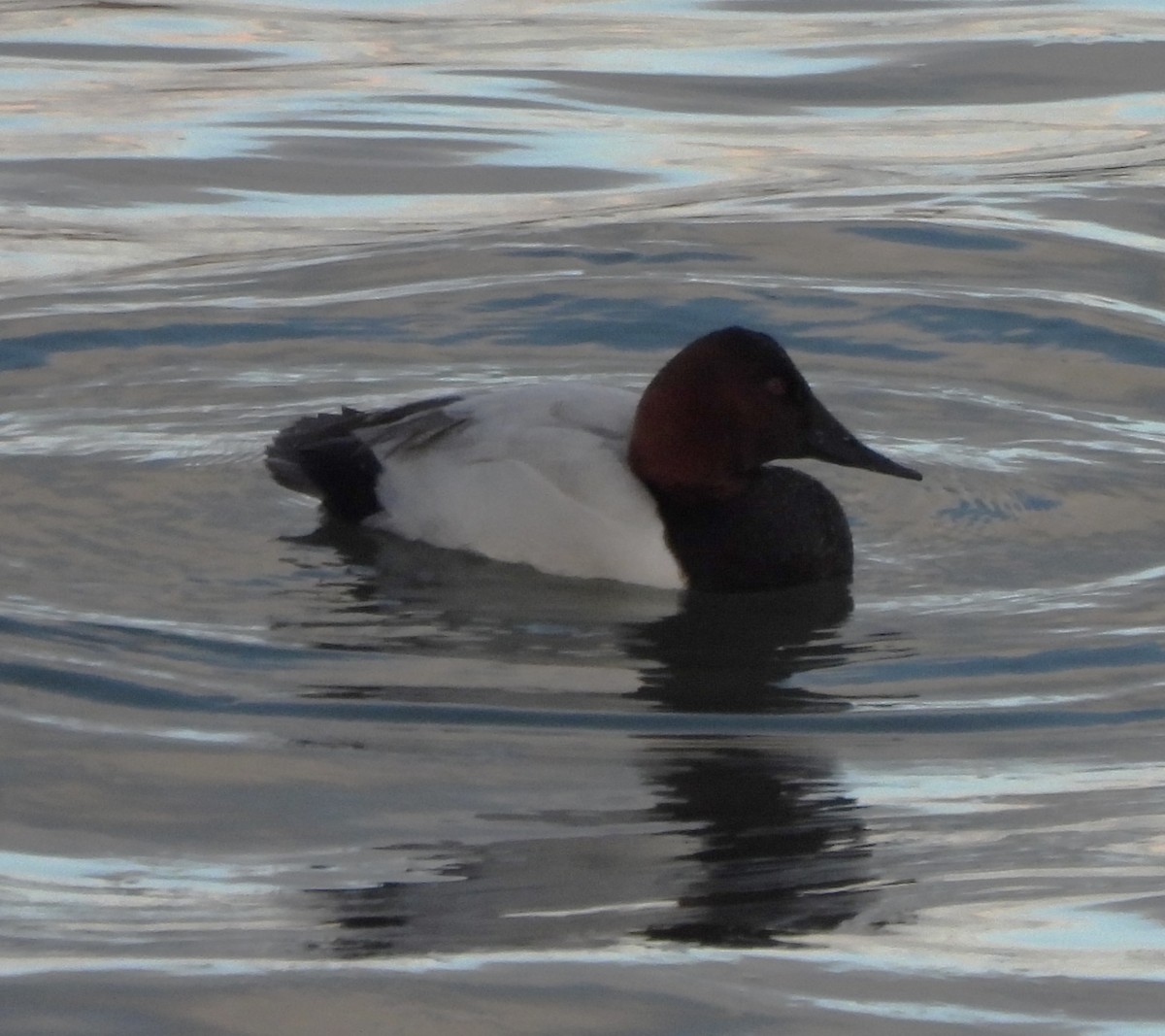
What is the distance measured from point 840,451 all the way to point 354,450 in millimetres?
1338

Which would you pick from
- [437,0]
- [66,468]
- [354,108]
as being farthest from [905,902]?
[437,0]

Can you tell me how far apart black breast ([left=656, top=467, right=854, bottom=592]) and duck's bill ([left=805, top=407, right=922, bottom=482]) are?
0.49ft

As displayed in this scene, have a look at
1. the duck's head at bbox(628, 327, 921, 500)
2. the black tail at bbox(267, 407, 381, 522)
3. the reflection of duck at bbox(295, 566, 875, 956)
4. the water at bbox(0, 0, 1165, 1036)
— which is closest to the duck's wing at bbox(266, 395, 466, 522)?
the black tail at bbox(267, 407, 381, 522)

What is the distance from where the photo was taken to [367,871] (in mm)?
4094

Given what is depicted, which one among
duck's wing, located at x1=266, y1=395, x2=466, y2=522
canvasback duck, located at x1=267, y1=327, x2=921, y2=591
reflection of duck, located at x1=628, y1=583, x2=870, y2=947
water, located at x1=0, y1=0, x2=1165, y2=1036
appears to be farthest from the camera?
duck's wing, located at x1=266, y1=395, x2=466, y2=522

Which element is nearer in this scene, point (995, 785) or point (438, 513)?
point (995, 785)

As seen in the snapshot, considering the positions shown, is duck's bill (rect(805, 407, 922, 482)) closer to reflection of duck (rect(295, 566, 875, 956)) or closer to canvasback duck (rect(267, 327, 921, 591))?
canvasback duck (rect(267, 327, 921, 591))

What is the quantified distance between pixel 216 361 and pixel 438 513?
2.13 meters

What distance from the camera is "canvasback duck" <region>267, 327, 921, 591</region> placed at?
243 inches

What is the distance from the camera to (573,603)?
6.01m

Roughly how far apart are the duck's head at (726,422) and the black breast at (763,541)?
0.33 feet

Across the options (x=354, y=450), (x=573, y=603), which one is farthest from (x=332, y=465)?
(x=573, y=603)

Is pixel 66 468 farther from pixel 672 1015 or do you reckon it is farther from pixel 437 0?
pixel 437 0

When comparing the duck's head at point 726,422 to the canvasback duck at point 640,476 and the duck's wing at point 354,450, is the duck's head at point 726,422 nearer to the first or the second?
the canvasback duck at point 640,476
